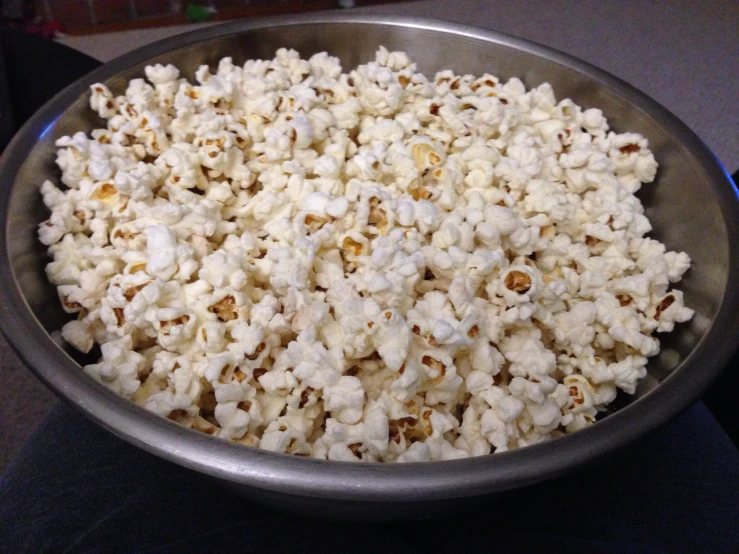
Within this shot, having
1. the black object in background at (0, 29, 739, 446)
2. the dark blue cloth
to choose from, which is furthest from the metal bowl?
the black object in background at (0, 29, 739, 446)

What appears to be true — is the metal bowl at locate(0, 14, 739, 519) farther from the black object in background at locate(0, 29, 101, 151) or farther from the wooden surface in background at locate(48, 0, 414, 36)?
the wooden surface in background at locate(48, 0, 414, 36)

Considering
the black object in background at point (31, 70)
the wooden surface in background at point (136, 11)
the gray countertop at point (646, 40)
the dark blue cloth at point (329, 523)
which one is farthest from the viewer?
the wooden surface in background at point (136, 11)

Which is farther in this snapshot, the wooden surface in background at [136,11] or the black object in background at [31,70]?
the wooden surface in background at [136,11]

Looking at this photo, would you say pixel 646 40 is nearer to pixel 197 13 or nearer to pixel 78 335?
pixel 197 13

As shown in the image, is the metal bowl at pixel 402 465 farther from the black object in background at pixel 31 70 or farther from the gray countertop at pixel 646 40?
the gray countertop at pixel 646 40

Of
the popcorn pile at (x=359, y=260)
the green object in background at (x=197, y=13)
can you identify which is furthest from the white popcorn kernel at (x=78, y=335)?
the green object in background at (x=197, y=13)

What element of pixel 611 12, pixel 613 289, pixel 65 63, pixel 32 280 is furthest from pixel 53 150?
pixel 611 12
